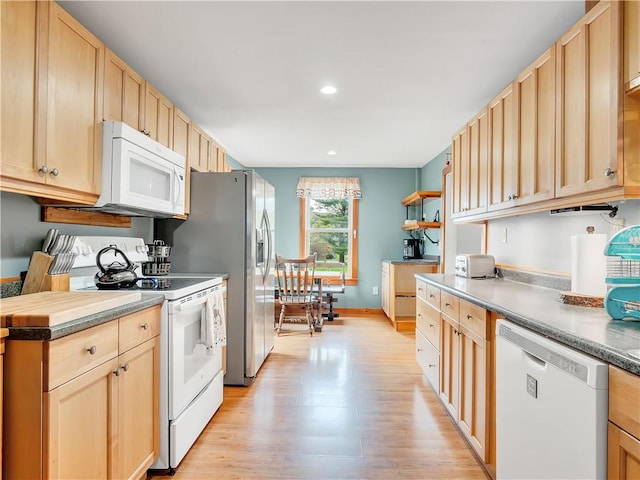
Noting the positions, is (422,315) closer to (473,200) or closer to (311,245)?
(473,200)

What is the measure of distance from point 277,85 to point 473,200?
1.75m

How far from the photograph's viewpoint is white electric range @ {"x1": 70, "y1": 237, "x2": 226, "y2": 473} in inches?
72.2

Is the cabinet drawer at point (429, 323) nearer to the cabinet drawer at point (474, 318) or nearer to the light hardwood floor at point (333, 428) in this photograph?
the light hardwood floor at point (333, 428)

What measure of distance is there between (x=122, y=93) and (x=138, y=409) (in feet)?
5.54

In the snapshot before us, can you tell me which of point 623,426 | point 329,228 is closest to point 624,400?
point 623,426

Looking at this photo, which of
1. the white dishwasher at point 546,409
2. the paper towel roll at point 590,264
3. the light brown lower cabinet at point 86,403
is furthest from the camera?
the paper towel roll at point 590,264

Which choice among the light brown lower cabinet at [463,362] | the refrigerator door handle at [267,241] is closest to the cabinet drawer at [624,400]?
the light brown lower cabinet at [463,362]

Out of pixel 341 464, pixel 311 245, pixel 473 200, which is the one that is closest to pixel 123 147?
pixel 341 464

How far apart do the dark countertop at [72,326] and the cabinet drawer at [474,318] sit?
159cm

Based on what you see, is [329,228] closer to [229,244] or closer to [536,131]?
[229,244]

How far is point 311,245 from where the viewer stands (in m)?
6.07

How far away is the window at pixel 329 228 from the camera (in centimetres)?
600

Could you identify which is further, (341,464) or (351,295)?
(351,295)

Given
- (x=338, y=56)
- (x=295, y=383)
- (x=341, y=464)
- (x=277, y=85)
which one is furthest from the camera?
(x=295, y=383)
